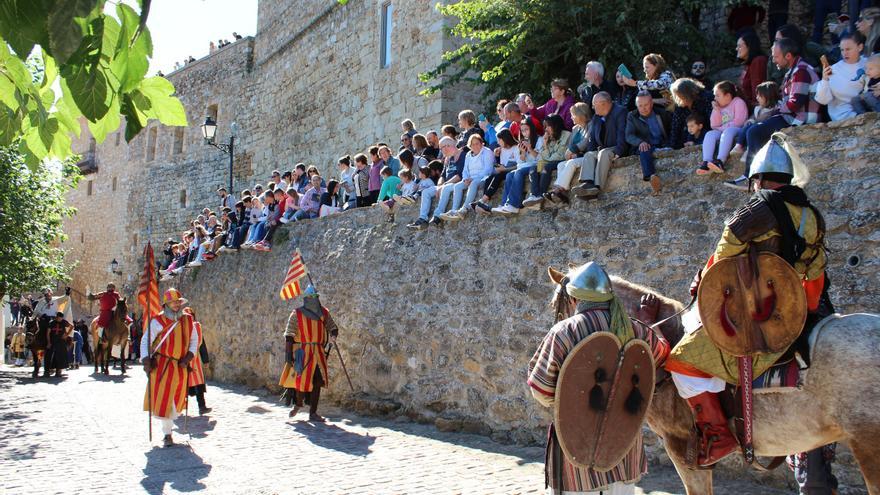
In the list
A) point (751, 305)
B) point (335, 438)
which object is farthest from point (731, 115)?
point (335, 438)

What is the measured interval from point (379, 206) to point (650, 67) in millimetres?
5136

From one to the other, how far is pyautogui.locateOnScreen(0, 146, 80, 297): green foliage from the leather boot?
1777 centimetres

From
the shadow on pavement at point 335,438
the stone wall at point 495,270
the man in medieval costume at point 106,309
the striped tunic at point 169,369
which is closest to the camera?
the stone wall at point 495,270

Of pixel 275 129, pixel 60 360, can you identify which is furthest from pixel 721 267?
pixel 275 129

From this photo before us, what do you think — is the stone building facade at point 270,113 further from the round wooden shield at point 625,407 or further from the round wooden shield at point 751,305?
the round wooden shield at point 625,407

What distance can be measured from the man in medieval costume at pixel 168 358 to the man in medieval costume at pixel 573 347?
6.55m

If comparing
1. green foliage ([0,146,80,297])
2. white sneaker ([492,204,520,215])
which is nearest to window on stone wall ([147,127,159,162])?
green foliage ([0,146,80,297])

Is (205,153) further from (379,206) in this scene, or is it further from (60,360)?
(379,206)

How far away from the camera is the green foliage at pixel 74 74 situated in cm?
221

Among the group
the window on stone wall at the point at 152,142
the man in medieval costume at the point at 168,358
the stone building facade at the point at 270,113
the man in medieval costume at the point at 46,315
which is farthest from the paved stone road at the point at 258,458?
the window on stone wall at the point at 152,142

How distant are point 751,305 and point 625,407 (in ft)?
3.27

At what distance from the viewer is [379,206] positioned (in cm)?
1194

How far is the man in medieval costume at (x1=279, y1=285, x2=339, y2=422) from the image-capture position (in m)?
11.0

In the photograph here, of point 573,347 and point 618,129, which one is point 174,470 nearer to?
point 573,347
